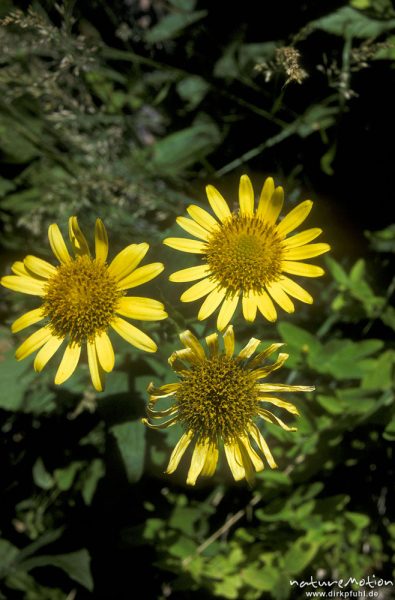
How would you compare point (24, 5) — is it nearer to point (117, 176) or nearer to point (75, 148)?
point (75, 148)

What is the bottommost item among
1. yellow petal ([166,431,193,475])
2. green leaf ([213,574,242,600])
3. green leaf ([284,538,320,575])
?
green leaf ([213,574,242,600])

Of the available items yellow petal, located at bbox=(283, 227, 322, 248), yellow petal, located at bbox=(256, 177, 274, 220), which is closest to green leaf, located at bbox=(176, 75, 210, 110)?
yellow petal, located at bbox=(256, 177, 274, 220)

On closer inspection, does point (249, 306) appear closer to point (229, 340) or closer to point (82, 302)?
point (229, 340)

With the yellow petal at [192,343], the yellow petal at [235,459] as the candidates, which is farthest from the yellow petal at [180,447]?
the yellow petal at [192,343]

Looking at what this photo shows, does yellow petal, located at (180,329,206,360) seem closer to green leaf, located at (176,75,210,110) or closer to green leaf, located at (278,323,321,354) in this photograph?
green leaf, located at (278,323,321,354)

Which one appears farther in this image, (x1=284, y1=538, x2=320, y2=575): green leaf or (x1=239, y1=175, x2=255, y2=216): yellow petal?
(x1=284, y1=538, x2=320, y2=575): green leaf

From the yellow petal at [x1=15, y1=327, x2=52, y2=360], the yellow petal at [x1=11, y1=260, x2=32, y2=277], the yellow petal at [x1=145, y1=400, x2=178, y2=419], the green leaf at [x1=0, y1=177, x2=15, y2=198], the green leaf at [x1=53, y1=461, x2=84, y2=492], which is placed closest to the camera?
the yellow petal at [x1=145, y1=400, x2=178, y2=419]

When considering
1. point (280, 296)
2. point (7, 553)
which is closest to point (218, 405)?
point (280, 296)

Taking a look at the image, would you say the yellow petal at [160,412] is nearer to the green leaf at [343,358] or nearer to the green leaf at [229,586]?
the green leaf at [343,358]
